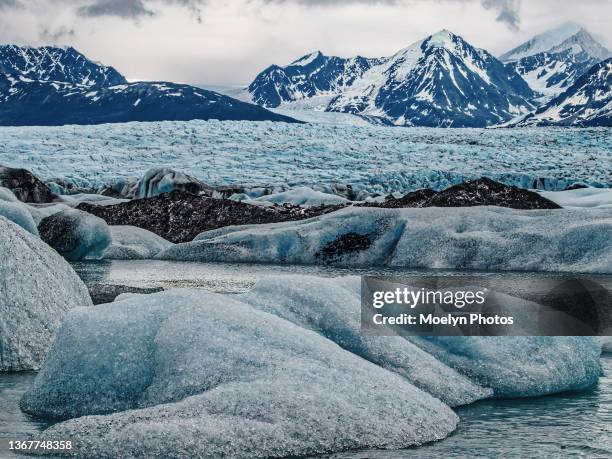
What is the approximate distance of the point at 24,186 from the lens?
39.7 metres

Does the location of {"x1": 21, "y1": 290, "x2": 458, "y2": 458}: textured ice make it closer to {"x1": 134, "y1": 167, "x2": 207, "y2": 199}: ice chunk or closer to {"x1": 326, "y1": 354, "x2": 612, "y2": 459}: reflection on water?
{"x1": 326, "y1": 354, "x2": 612, "y2": 459}: reflection on water

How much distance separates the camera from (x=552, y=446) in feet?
21.0

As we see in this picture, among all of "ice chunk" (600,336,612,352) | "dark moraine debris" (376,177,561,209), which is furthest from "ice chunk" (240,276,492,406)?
"dark moraine debris" (376,177,561,209)

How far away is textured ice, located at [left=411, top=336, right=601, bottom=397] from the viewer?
8.06 meters

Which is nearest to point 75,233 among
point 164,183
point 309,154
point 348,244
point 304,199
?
point 348,244

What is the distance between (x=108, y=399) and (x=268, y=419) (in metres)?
1.58

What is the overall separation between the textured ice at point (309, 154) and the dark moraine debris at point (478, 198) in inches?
622

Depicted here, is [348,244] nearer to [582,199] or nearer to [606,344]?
[582,199]

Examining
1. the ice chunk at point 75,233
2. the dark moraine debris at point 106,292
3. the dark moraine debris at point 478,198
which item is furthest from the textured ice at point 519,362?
the dark moraine debris at point 478,198

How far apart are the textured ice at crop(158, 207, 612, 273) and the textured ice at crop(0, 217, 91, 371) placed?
15.0 m

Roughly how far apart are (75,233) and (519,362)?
1878 cm

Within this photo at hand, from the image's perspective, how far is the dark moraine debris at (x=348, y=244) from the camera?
25234mm

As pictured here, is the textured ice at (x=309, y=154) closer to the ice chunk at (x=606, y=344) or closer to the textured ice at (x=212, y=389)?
the ice chunk at (x=606, y=344)

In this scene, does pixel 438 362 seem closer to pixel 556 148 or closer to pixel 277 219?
pixel 277 219
